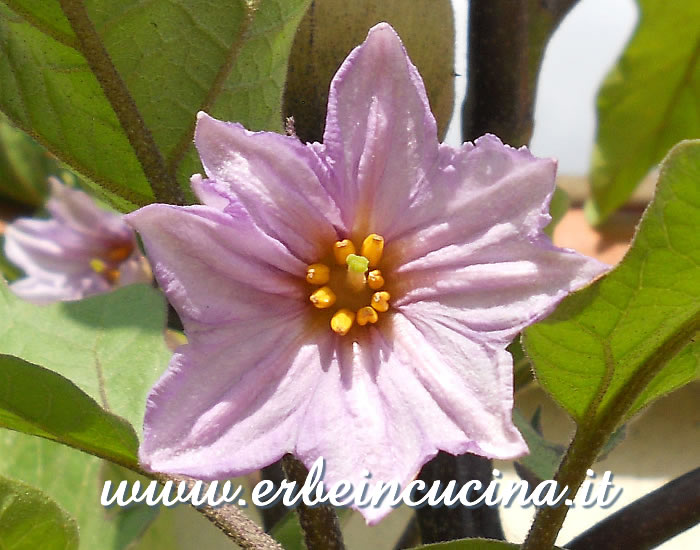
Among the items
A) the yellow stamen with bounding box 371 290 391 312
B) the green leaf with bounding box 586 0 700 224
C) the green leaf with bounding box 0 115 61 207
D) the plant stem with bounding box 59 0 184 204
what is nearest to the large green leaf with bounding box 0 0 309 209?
the plant stem with bounding box 59 0 184 204

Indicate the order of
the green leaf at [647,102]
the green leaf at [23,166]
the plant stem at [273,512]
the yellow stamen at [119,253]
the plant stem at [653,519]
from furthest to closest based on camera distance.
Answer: the green leaf at [23,166]
the yellow stamen at [119,253]
the green leaf at [647,102]
the plant stem at [273,512]
the plant stem at [653,519]

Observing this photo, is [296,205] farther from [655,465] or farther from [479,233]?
[655,465]

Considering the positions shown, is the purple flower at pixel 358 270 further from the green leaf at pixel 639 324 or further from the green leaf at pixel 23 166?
the green leaf at pixel 23 166

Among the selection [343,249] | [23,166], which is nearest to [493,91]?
[343,249]

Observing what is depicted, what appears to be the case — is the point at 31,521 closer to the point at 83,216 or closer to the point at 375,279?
the point at 375,279

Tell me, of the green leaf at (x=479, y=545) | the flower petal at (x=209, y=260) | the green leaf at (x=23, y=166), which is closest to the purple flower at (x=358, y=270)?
the flower petal at (x=209, y=260)
